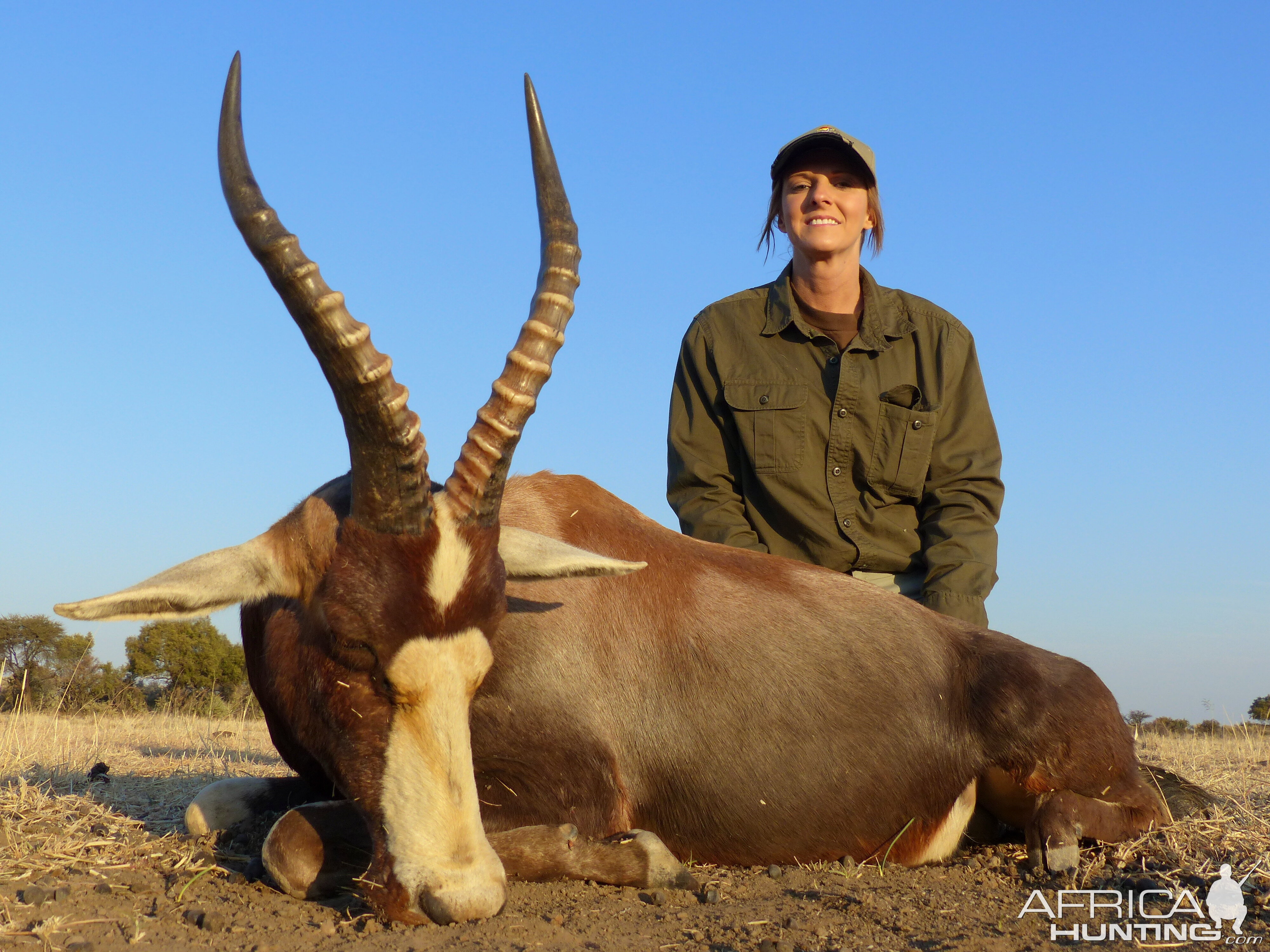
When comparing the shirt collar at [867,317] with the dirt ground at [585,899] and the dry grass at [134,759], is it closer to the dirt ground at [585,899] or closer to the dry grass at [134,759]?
the dirt ground at [585,899]

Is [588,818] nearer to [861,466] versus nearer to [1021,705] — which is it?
[1021,705]

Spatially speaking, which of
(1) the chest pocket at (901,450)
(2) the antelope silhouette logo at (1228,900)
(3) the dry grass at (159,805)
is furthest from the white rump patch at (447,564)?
(1) the chest pocket at (901,450)

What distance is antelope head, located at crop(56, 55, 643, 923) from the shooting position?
365 cm

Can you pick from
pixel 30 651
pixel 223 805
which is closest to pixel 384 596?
pixel 223 805

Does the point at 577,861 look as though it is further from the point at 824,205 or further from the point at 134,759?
the point at 134,759

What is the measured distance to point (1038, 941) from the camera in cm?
369

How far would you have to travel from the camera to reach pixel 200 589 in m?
3.91

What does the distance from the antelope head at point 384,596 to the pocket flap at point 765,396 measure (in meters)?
3.22

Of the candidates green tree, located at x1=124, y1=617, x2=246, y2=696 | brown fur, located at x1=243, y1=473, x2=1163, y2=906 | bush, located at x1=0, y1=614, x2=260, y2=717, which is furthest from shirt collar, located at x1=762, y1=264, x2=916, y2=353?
green tree, located at x1=124, y1=617, x2=246, y2=696

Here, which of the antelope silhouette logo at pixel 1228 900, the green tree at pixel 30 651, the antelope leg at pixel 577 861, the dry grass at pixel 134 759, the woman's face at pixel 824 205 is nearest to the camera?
the antelope silhouette logo at pixel 1228 900

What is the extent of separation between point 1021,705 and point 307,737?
3.08 m

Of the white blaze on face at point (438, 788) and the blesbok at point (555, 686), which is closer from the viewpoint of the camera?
the white blaze on face at point (438, 788)

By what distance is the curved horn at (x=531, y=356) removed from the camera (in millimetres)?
4027

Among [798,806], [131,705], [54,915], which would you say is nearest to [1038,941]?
[798,806]
